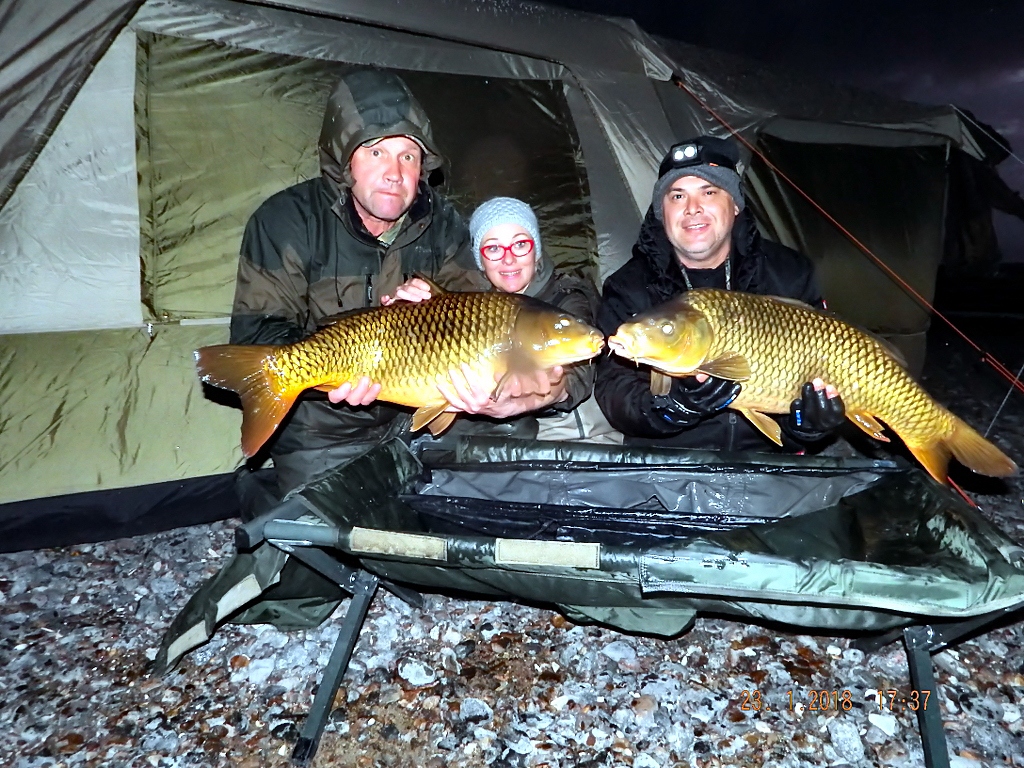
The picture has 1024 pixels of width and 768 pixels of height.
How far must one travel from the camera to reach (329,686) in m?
1.33

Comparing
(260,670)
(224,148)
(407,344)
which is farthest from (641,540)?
(224,148)

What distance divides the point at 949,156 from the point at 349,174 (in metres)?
3.17

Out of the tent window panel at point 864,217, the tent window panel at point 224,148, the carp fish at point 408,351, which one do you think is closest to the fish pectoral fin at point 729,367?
the carp fish at point 408,351

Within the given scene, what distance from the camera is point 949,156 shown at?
3.48 m

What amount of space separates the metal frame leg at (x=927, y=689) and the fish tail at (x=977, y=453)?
50 cm

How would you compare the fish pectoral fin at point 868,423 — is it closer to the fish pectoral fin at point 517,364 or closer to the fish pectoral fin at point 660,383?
the fish pectoral fin at point 660,383

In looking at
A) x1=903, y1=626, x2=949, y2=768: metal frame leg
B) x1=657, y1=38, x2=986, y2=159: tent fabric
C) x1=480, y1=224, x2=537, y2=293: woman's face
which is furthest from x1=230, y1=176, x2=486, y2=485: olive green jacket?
x1=657, y1=38, x2=986, y2=159: tent fabric

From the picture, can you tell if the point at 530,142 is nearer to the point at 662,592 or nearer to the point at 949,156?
the point at 662,592

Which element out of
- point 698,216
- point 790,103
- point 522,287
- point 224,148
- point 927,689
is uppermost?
point 790,103

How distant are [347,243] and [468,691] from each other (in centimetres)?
122

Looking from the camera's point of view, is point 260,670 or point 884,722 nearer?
point 884,722

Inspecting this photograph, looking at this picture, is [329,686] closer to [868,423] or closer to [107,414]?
[107,414]

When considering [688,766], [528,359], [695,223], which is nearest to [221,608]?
[528,359]

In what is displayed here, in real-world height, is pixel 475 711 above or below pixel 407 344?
below
